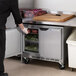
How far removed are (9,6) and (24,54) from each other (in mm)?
995

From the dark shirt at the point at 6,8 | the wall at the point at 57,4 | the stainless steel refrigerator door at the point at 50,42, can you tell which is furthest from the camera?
the wall at the point at 57,4

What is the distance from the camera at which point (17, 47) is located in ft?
9.94

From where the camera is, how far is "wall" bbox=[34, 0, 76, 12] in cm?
330

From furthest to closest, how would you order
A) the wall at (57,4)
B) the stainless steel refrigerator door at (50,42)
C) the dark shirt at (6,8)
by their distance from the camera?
the wall at (57,4)
the stainless steel refrigerator door at (50,42)
the dark shirt at (6,8)

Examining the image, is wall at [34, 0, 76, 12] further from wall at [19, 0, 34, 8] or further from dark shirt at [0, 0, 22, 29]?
dark shirt at [0, 0, 22, 29]

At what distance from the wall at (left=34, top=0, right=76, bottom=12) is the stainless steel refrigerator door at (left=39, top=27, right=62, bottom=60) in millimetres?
704

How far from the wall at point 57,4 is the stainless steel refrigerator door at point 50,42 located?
70cm

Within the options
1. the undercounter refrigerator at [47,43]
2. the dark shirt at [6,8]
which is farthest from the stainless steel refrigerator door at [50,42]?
the dark shirt at [6,8]

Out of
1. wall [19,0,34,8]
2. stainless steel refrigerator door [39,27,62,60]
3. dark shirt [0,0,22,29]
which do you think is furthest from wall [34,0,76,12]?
dark shirt [0,0,22,29]

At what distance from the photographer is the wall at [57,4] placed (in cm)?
330

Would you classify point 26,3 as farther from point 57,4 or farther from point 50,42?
point 50,42

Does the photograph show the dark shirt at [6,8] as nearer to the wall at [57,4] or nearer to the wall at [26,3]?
the wall at [26,3]

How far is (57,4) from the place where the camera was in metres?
3.41

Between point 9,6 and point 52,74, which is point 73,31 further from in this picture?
point 9,6
